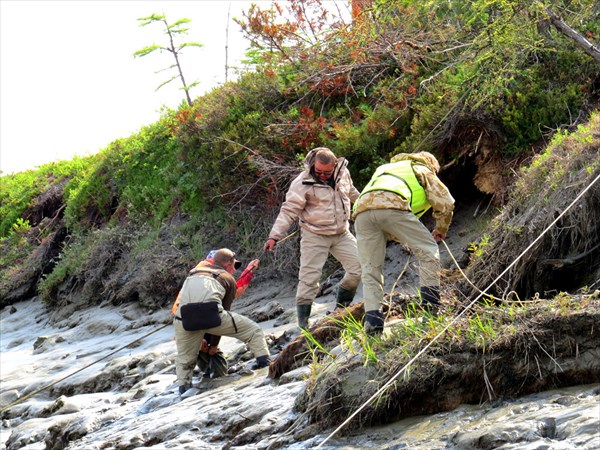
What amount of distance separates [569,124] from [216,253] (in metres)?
4.74

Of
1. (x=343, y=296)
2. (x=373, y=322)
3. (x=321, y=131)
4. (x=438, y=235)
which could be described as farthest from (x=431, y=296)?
(x=321, y=131)

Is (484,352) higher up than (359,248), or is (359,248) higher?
(359,248)

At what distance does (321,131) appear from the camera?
47.1 feet

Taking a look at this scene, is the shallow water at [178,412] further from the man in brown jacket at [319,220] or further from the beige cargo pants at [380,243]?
the man in brown jacket at [319,220]

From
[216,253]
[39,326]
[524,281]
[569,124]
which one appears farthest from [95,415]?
[39,326]

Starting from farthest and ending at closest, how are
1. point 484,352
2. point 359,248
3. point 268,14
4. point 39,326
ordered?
point 39,326 → point 268,14 → point 359,248 → point 484,352

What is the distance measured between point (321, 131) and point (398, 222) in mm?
6349

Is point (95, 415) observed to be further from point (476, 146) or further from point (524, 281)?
point (476, 146)

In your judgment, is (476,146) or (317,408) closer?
(317,408)

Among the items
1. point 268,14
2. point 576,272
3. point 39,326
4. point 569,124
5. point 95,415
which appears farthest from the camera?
point 39,326

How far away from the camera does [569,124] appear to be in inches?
471

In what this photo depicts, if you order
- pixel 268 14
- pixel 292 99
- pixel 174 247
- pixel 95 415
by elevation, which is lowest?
pixel 95 415

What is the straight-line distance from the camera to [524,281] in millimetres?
9148

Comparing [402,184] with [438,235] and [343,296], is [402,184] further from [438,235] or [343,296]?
[343,296]
